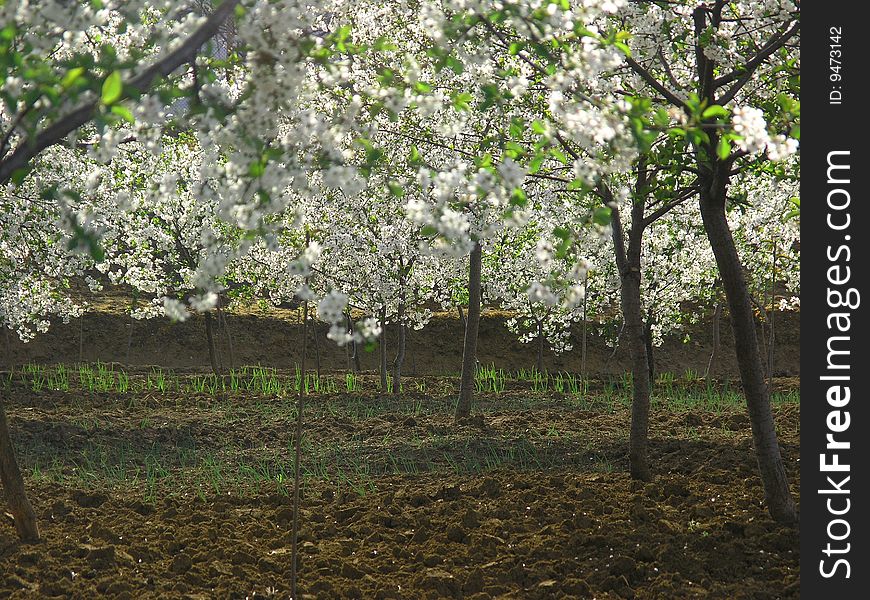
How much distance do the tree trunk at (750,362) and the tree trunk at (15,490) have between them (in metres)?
5.14

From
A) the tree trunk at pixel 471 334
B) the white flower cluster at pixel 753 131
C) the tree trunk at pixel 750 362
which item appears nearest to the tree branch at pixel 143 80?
the white flower cluster at pixel 753 131

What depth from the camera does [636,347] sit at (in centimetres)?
712

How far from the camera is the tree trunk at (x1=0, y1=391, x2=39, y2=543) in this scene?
556 centimetres

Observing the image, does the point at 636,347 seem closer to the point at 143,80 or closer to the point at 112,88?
the point at 143,80

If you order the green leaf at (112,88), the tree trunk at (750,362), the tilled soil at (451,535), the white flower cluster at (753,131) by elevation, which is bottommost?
the tilled soil at (451,535)

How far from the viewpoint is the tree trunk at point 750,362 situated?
550 cm

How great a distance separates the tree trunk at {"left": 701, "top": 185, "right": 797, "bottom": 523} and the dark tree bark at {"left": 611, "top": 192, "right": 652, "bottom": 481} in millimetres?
1356

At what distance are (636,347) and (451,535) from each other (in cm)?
255

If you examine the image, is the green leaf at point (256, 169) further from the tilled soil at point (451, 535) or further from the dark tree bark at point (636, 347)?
the dark tree bark at point (636, 347)

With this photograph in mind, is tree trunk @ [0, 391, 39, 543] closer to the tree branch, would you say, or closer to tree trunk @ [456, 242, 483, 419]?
the tree branch

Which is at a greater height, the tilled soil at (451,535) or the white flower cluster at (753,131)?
the white flower cluster at (753,131)

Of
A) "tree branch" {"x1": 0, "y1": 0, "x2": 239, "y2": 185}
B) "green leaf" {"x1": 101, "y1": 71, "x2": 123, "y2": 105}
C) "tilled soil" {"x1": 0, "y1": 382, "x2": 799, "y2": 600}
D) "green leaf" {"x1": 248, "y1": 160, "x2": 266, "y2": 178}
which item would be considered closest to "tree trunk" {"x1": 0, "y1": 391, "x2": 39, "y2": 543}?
"tilled soil" {"x1": 0, "y1": 382, "x2": 799, "y2": 600}

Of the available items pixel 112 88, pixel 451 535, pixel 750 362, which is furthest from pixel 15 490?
pixel 750 362

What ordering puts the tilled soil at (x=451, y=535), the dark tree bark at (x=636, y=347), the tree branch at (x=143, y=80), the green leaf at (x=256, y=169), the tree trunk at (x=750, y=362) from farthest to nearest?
the dark tree bark at (x=636, y=347)
the tree trunk at (x=750, y=362)
the tilled soil at (x=451, y=535)
the green leaf at (x=256, y=169)
the tree branch at (x=143, y=80)
